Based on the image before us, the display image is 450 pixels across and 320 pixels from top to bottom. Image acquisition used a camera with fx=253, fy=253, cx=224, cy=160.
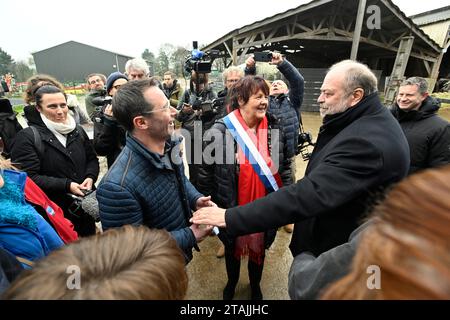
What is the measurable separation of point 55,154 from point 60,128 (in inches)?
9.5

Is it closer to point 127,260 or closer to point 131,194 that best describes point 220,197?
point 131,194

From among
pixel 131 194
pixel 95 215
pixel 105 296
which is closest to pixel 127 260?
pixel 105 296

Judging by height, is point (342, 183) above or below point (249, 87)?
below

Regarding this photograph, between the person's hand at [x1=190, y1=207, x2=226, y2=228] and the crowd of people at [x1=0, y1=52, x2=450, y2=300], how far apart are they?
10mm

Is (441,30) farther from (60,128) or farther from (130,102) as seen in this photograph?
(60,128)

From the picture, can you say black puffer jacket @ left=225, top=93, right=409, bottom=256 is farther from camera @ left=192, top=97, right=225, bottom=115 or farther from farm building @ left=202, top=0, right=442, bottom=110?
farm building @ left=202, top=0, right=442, bottom=110

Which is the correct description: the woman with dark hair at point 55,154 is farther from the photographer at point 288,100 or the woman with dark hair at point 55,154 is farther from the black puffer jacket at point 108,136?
the photographer at point 288,100

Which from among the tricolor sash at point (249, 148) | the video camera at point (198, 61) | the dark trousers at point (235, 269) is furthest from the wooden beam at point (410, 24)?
the dark trousers at point (235, 269)

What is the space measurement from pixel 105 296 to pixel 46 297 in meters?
0.13

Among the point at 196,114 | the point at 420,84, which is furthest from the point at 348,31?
the point at 196,114

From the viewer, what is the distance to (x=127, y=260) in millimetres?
679

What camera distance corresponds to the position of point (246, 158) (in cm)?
219

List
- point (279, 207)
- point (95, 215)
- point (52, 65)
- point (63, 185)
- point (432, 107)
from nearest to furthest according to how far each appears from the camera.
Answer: point (279, 207)
point (95, 215)
point (63, 185)
point (432, 107)
point (52, 65)

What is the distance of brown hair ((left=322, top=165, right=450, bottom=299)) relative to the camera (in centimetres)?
43
